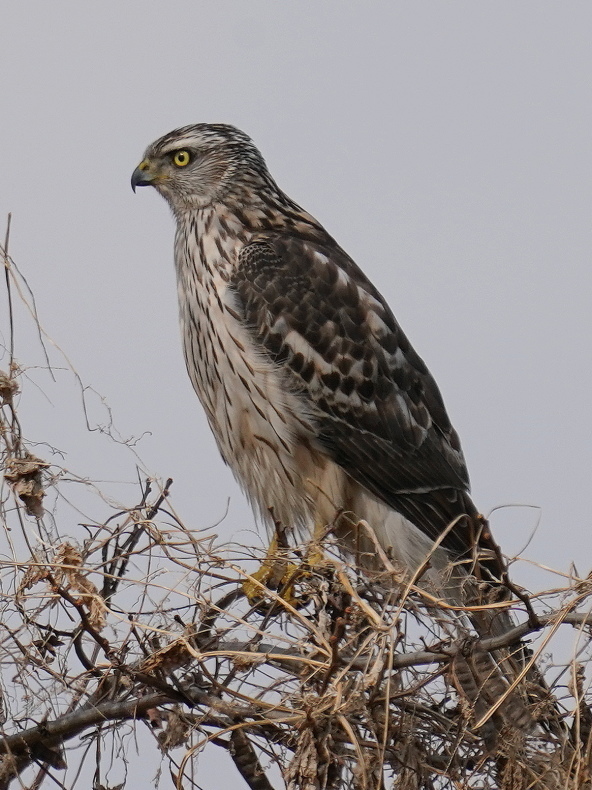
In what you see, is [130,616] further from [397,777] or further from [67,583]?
[397,777]

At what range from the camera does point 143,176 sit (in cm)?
599

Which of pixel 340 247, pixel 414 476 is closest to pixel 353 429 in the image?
pixel 414 476

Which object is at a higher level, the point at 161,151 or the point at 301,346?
the point at 161,151

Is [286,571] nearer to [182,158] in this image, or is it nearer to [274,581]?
[274,581]

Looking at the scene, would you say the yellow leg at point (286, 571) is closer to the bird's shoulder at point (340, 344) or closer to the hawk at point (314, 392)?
the hawk at point (314, 392)

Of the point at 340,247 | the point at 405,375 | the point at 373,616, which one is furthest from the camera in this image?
the point at 340,247

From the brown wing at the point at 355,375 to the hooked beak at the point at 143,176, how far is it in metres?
0.86

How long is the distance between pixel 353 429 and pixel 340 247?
1069 millimetres

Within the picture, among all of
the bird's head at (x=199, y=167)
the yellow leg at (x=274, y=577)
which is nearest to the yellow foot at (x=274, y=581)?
the yellow leg at (x=274, y=577)

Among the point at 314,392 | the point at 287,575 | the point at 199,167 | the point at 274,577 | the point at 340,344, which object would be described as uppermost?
the point at 199,167

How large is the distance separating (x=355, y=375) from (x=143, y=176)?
161cm

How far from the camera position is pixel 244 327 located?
5.07 m

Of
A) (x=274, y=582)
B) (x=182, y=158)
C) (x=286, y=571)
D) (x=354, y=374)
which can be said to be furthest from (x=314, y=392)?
(x=182, y=158)

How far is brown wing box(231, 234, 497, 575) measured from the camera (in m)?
5.12
